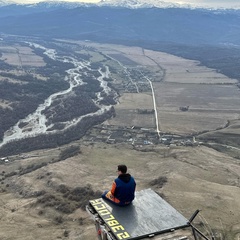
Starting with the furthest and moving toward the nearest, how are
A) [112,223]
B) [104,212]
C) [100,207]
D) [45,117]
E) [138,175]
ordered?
[45,117], [138,175], [100,207], [104,212], [112,223]

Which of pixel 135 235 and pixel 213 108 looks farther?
pixel 213 108

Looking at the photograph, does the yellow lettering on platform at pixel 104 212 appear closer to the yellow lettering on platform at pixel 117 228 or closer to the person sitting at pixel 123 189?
the person sitting at pixel 123 189

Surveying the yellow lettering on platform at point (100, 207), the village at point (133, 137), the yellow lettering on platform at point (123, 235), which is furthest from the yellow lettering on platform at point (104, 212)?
the village at point (133, 137)

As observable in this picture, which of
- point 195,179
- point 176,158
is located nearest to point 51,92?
point 176,158

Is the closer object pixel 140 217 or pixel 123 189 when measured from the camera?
pixel 140 217

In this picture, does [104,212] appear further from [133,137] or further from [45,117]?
[45,117]

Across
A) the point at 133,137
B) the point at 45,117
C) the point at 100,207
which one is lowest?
the point at 45,117

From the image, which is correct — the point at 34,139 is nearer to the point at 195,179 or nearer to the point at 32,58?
the point at 195,179

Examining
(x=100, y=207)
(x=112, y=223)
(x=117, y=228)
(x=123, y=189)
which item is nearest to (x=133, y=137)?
(x=100, y=207)
